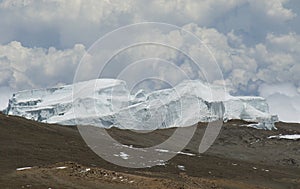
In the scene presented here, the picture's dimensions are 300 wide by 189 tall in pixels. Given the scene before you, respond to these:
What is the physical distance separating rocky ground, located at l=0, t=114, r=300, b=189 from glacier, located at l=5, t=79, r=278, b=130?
86.1 feet

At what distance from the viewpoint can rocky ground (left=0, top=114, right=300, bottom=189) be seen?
41406mm

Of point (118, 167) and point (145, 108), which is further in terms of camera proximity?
point (145, 108)

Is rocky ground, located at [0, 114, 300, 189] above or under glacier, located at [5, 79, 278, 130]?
under

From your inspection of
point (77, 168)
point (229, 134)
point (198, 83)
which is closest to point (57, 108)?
point (198, 83)

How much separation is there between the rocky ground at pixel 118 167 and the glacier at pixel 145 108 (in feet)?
86.1

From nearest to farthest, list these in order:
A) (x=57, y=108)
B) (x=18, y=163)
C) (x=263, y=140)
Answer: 1. (x=18, y=163)
2. (x=263, y=140)
3. (x=57, y=108)

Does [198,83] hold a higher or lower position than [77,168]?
higher

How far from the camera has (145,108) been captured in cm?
13075

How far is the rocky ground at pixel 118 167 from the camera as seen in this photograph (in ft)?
136

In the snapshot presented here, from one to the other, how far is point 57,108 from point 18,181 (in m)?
108

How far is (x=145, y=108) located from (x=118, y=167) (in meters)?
76.2

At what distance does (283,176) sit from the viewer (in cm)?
6694

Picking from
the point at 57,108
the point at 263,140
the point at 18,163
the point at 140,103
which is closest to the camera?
the point at 18,163

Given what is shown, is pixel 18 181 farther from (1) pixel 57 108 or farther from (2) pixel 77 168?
(1) pixel 57 108
